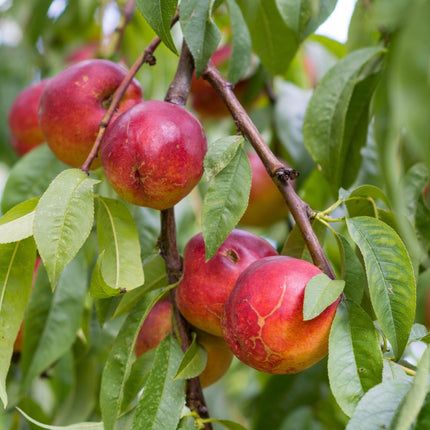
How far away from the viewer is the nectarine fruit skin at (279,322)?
0.72 meters

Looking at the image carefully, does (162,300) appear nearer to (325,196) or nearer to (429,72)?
(325,196)

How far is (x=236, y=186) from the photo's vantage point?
0.79 meters

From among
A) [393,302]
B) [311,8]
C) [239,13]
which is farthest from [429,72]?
[239,13]

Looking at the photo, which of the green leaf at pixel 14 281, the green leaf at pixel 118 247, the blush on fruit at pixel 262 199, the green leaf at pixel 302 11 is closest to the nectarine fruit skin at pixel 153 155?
the green leaf at pixel 118 247

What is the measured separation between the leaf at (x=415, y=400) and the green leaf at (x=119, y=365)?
0.39m

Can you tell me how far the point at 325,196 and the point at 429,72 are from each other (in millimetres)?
1019

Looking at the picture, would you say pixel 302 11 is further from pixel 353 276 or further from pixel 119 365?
pixel 119 365

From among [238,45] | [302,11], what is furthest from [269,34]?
[302,11]

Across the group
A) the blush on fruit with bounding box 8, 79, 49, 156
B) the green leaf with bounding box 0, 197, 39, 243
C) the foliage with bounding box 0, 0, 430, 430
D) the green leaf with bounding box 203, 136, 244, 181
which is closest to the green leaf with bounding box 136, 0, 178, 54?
the foliage with bounding box 0, 0, 430, 430

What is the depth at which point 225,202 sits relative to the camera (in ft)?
2.51

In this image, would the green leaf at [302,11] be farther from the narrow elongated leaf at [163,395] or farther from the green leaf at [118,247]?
the narrow elongated leaf at [163,395]

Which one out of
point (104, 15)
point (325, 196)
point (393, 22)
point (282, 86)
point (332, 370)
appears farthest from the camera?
point (104, 15)

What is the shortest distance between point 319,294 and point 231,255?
221 millimetres

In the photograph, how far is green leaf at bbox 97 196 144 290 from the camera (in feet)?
2.62
